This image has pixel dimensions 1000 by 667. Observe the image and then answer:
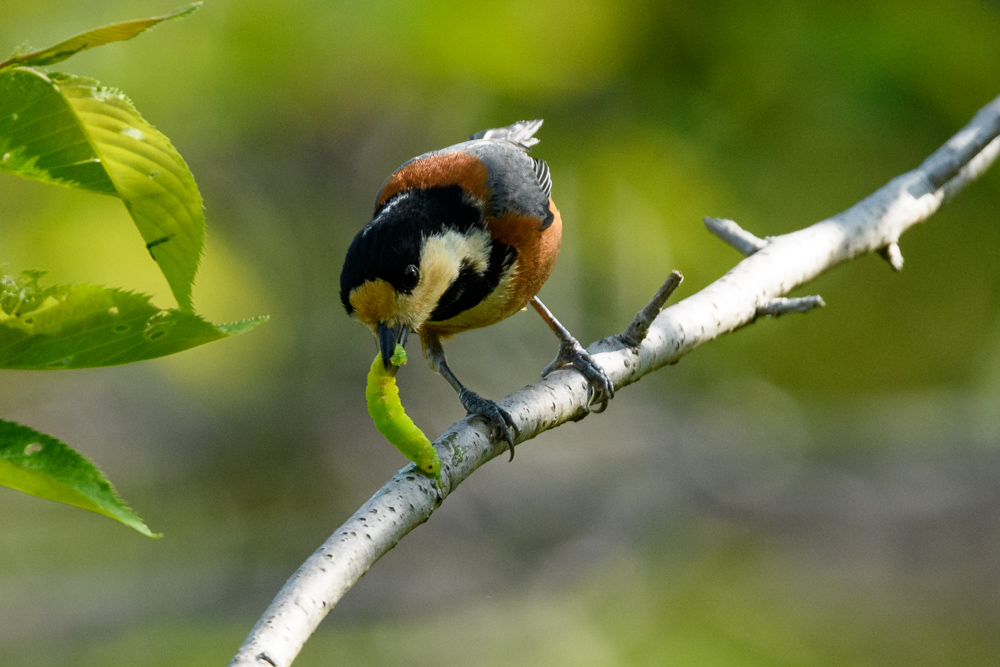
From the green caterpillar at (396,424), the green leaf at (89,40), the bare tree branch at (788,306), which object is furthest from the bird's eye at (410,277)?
the green leaf at (89,40)

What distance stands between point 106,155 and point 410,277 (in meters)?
1.71

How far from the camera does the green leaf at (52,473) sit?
0.78 m

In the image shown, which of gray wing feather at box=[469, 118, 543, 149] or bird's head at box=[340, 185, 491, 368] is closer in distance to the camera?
bird's head at box=[340, 185, 491, 368]

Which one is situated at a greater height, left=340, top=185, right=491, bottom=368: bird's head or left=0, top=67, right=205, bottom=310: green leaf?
left=340, top=185, right=491, bottom=368: bird's head

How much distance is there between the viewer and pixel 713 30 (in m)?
5.28

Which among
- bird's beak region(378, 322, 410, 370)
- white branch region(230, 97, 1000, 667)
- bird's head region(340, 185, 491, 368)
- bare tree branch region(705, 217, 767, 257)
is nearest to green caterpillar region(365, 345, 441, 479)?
white branch region(230, 97, 1000, 667)

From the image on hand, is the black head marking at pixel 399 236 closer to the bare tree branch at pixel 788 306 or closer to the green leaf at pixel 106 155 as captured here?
the bare tree branch at pixel 788 306

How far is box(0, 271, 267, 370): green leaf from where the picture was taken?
2.72 ft

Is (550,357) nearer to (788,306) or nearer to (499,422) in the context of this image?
(788,306)

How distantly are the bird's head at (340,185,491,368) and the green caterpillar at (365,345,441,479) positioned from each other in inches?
11.5

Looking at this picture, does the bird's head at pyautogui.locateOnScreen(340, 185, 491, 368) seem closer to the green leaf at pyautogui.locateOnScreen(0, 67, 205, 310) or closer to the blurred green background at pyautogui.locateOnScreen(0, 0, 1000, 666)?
the green leaf at pyautogui.locateOnScreen(0, 67, 205, 310)

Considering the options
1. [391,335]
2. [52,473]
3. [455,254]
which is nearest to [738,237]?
[455,254]

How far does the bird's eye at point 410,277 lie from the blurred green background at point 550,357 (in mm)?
2791

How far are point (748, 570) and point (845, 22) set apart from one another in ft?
13.1
